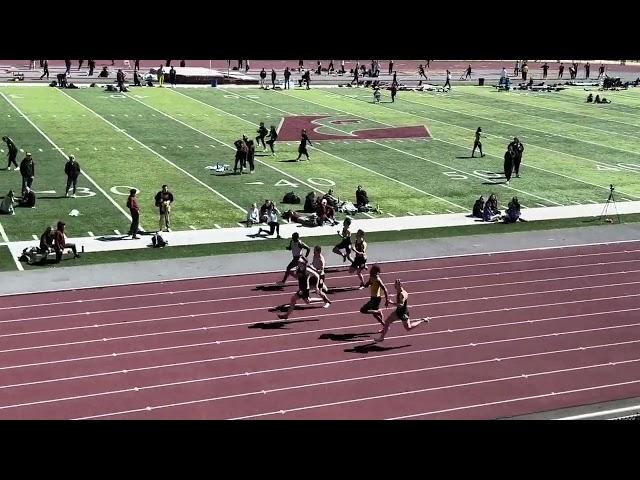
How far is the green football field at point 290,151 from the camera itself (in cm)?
3078

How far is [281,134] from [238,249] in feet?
67.0

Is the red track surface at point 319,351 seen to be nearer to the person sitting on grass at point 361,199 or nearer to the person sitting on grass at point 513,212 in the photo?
the person sitting on grass at point 513,212

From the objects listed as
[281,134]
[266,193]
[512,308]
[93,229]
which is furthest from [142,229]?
[281,134]

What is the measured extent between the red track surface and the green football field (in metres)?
7.27

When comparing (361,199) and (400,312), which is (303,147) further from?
(400,312)

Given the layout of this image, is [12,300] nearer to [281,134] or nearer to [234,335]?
[234,335]

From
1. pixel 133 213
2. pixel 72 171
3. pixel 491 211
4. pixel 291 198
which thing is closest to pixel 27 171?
pixel 72 171

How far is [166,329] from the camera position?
18.4 metres

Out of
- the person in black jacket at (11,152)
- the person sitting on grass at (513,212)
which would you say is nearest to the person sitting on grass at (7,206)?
the person in black jacket at (11,152)

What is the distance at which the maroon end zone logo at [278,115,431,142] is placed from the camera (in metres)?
44.6

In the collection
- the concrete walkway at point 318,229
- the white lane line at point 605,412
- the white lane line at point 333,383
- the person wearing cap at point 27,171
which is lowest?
the white lane line at point 333,383

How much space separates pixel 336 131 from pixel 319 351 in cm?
2980

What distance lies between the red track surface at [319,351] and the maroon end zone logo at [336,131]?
22206 millimetres
